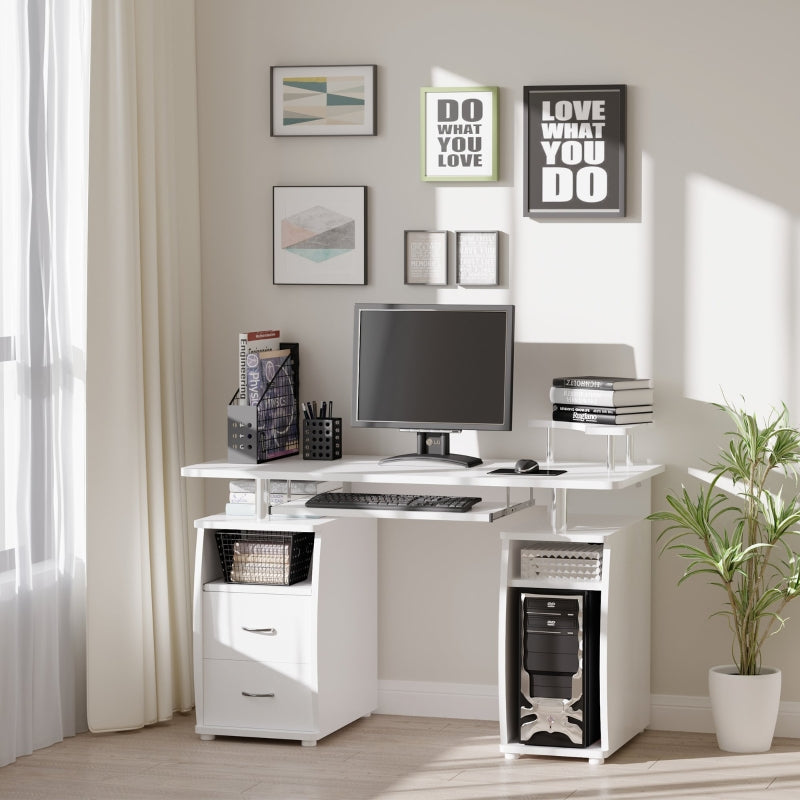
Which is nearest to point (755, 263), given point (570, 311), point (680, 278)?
point (680, 278)

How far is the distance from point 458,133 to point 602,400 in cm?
100

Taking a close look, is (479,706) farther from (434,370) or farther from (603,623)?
(434,370)

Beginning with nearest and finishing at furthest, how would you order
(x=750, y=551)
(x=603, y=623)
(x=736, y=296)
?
(x=603, y=623), (x=750, y=551), (x=736, y=296)

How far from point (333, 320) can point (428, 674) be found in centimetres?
121

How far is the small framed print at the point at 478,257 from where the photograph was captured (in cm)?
418

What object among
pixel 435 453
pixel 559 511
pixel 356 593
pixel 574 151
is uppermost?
pixel 574 151

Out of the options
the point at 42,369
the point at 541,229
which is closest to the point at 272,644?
the point at 42,369

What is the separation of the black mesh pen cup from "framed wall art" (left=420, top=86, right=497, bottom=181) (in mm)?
849

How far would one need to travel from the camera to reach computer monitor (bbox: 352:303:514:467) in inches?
157

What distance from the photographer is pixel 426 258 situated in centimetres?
425

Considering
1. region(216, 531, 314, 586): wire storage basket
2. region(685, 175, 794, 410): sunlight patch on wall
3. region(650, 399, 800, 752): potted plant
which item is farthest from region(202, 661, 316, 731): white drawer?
region(685, 175, 794, 410): sunlight patch on wall

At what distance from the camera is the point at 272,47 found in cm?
436

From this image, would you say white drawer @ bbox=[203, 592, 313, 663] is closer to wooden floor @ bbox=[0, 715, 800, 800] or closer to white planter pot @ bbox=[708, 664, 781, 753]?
wooden floor @ bbox=[0, 715, 800, 800]

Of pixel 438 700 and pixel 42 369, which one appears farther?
pixel 438 700
